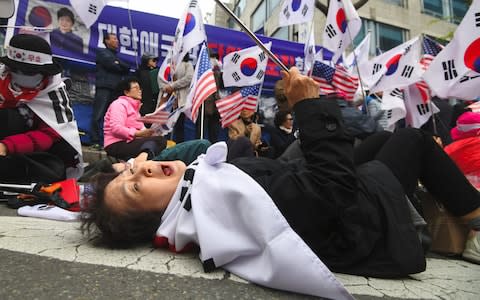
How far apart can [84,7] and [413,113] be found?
426cm

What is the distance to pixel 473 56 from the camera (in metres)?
2.94

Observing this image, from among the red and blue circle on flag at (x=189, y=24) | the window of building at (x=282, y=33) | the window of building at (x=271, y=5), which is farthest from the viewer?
the window of building at (x=271, y=5)

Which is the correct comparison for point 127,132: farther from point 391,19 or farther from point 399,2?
point 399,2

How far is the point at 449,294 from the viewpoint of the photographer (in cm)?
119

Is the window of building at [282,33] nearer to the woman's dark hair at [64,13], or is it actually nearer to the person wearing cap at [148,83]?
the person wearing cap at [148,83]

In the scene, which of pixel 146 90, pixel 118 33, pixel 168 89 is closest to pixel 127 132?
pixel 168 89

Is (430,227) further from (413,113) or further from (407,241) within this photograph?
(413,113)

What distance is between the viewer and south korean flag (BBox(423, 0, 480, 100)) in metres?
2.96

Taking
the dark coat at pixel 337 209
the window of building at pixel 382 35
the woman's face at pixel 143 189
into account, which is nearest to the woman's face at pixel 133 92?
the woman's face at pixel 143 189

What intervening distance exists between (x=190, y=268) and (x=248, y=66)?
4490 millimetres

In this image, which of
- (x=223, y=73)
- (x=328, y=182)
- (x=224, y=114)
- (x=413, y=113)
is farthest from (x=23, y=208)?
(x=413, y=113)

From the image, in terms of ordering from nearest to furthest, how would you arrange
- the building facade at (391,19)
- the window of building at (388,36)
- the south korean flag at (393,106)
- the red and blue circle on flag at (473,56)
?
the red and blue circle on flag at (473,56), the south korean flag at (393,106), the building facade at (391,19), the window of building at (388,36)

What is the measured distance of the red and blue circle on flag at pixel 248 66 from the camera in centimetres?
534

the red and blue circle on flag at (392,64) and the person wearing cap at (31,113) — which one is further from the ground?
the red and blue circle on flag at (392,64)
